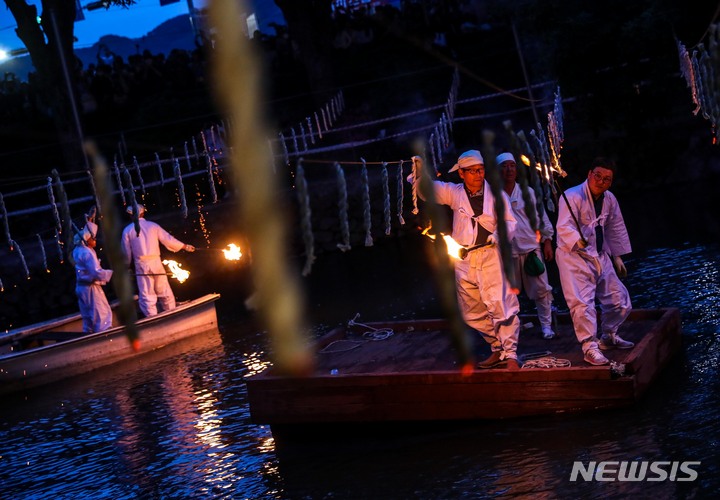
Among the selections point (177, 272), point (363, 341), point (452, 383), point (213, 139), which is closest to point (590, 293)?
point (452, 383)

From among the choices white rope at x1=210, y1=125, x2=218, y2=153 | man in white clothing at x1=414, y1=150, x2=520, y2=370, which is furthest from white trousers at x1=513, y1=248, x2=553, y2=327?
white rope at x1=210, y1=125, x2=218, y2=153

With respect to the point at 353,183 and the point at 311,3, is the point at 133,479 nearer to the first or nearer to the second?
the point at 353,183

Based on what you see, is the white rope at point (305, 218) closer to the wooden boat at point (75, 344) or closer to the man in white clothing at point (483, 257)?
the man in white clothing at point (483, 257)

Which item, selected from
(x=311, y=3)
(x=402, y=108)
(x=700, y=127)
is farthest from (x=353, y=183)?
(x=700, y=127)

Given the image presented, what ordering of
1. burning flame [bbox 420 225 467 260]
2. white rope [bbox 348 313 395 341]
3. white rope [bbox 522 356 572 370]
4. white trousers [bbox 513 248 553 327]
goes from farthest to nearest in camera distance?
1. white rope [bbox 348 313 395 341]
2. white trousers [bbox 513 248 553 327]
3. burning flame [bbox 420 225 467 260]
4. white rope [bbox 522 356 572 370]

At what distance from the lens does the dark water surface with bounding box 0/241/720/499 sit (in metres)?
7.46

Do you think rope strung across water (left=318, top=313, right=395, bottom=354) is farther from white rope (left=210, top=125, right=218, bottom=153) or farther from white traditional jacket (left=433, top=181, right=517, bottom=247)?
white rope (left=210, top=125, right=218, bottom=153)

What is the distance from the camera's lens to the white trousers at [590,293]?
859 cm

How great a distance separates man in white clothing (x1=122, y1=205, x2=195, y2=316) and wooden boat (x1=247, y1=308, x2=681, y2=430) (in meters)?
6.34

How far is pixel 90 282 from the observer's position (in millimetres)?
15039

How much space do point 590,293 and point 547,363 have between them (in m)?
0.77

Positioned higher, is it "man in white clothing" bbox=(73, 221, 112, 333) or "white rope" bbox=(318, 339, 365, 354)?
"man in white clothing" bbox=(73, 221, 112, 333)

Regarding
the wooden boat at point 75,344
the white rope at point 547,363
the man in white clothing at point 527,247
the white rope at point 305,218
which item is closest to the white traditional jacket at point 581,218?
the man in white clothing at point 527,247

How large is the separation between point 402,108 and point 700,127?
27.2 feet
